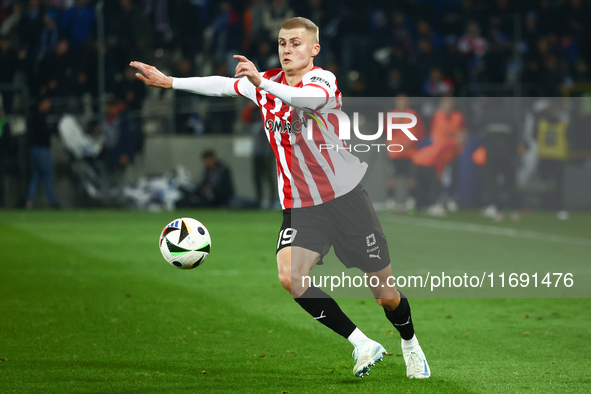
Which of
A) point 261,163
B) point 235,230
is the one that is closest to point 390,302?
point 235,230

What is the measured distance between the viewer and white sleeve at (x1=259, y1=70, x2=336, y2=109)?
13.3ft

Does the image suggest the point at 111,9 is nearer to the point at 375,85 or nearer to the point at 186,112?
the point at 186,112

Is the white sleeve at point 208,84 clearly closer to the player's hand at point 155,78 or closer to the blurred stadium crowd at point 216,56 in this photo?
the player's hand at point 155,78

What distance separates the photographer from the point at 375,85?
1638 centimetres

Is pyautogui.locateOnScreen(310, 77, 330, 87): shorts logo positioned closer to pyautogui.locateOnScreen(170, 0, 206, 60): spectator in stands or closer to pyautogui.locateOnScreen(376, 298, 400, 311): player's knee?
pyautogui.locateOnScreen(376, 298, 400, 311): player's knee

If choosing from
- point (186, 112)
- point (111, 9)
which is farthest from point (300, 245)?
point (111, 9)

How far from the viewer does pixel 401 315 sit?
450 centimetres

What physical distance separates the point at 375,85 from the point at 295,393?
12.9 meters

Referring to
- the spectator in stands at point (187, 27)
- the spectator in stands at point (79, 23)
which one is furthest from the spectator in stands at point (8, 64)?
the spectator in stands at point (187, 27)

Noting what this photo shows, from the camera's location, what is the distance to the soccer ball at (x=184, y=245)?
514cm

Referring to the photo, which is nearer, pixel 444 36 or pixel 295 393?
pixel 295 393

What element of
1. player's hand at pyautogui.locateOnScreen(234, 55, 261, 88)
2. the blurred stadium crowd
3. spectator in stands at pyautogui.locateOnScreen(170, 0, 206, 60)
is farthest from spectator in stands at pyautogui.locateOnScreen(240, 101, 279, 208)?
player's hand at pyautogui.locateOnScreen(234, 55, 261, 88)

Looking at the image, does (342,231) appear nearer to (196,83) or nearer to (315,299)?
(315,299)

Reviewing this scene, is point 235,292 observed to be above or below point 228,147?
below
